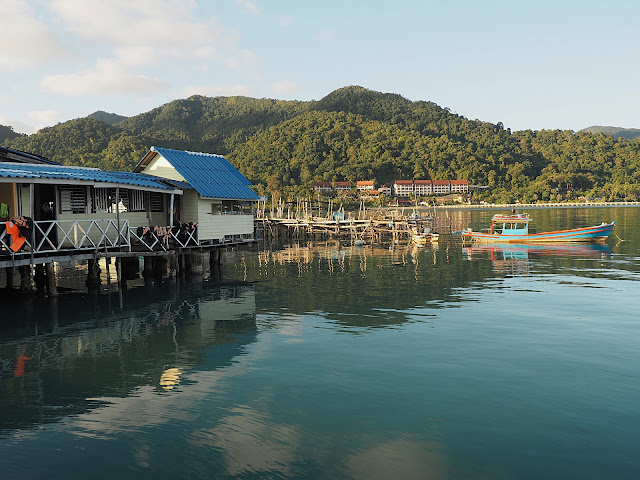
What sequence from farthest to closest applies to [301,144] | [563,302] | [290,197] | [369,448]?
[301,144]
[290,197]
[563,302]
[369,448]

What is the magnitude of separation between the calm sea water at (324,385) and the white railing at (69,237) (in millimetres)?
2619

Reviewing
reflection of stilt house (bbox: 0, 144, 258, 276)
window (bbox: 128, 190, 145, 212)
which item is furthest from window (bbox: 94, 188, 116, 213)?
window (bbox: 128, 190, 145, 212)

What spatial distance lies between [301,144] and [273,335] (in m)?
164

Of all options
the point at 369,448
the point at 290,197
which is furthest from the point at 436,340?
the point at 290,197

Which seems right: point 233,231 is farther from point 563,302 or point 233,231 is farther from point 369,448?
point 369,448

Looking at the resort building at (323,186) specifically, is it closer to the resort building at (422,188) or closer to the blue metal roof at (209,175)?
the resort building at (422,188)

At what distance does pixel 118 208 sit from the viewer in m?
22.3

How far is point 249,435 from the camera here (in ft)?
31.5

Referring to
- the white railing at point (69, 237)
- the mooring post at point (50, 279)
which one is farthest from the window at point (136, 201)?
the mooring post at point (50, 279)

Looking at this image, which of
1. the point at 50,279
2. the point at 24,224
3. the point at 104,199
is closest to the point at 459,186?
the point at 104,199

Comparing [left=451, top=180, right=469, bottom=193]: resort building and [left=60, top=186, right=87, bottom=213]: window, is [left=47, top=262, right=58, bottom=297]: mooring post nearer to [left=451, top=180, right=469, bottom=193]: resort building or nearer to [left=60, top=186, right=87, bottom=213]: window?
Answer: [left=60, top=186, right=87, bottom=213]: window

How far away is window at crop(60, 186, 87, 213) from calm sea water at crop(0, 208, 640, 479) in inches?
163

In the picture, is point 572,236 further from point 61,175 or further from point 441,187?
point 441,187

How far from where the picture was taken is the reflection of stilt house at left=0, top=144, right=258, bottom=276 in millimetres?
19172
